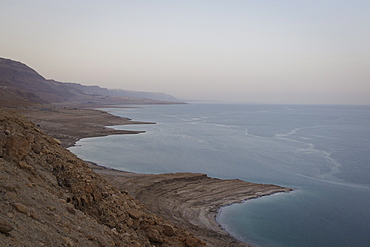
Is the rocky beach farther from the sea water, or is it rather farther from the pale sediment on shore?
the sea water

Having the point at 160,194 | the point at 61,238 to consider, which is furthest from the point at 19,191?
the point at 160,194

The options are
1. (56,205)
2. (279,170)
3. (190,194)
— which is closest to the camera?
(56,205)

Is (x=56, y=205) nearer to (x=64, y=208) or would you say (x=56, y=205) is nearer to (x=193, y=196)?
(x=64, y=208)

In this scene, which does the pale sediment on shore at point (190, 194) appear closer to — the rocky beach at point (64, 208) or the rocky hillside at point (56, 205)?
the rocky beach at point (64, 208)

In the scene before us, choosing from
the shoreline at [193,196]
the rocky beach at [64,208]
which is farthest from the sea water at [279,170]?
→ the rocky beach at [64,208]

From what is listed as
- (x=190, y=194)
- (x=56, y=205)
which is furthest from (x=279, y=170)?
(x=56, y=205)
